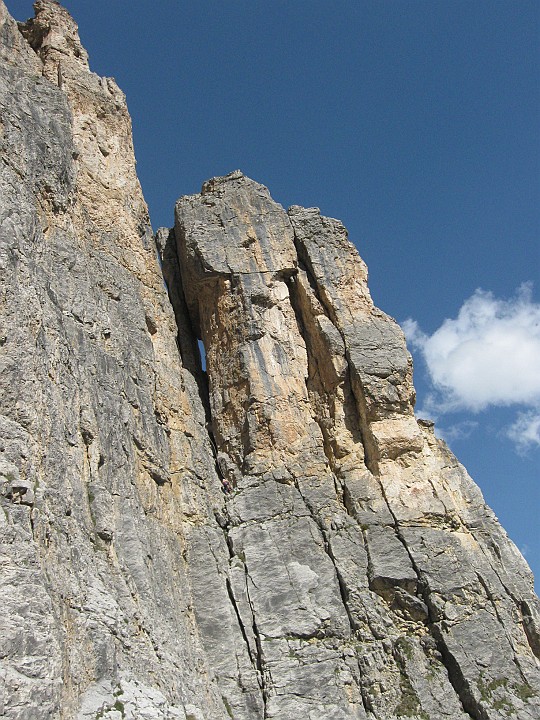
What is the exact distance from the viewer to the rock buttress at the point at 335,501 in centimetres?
2697

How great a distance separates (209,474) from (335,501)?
20.2ft

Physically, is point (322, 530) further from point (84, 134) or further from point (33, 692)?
point (84, 134)

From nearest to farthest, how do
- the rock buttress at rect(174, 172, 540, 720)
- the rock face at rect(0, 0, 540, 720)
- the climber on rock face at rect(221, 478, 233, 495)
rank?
the rock face at rect(0, 0, 540, 720), the rock buttress at rect(174, 172, 540, 720), the climber on rock face at rect(221, 478, 233, 495)

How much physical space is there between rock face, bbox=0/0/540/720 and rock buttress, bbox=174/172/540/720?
106 mm

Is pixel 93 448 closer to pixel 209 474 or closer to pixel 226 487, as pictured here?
pixel 209 474

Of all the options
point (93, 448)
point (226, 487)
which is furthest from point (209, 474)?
point (93, 448)

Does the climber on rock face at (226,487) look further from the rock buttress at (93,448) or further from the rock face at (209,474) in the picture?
the rock buttress at (93,448)

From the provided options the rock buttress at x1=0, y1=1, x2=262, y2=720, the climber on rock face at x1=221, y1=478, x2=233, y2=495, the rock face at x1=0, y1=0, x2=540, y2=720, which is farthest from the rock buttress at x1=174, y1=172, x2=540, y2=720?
the rock buttress at x1=0, y1=1, x2=262, y2=720

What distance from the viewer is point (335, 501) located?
32.3 m

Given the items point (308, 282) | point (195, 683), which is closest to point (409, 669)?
point (195, 683)

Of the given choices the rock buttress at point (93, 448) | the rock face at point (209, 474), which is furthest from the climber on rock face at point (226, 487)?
the rock buttress at point (93, 448)

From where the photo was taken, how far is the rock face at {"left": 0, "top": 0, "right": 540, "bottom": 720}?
59.2 feet

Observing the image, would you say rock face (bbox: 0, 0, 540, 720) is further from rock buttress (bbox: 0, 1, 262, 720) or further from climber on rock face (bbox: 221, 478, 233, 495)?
climber on rock face (bbox: 221, 478, 233, 495)

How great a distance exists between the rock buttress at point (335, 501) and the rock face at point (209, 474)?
0.35 feet
